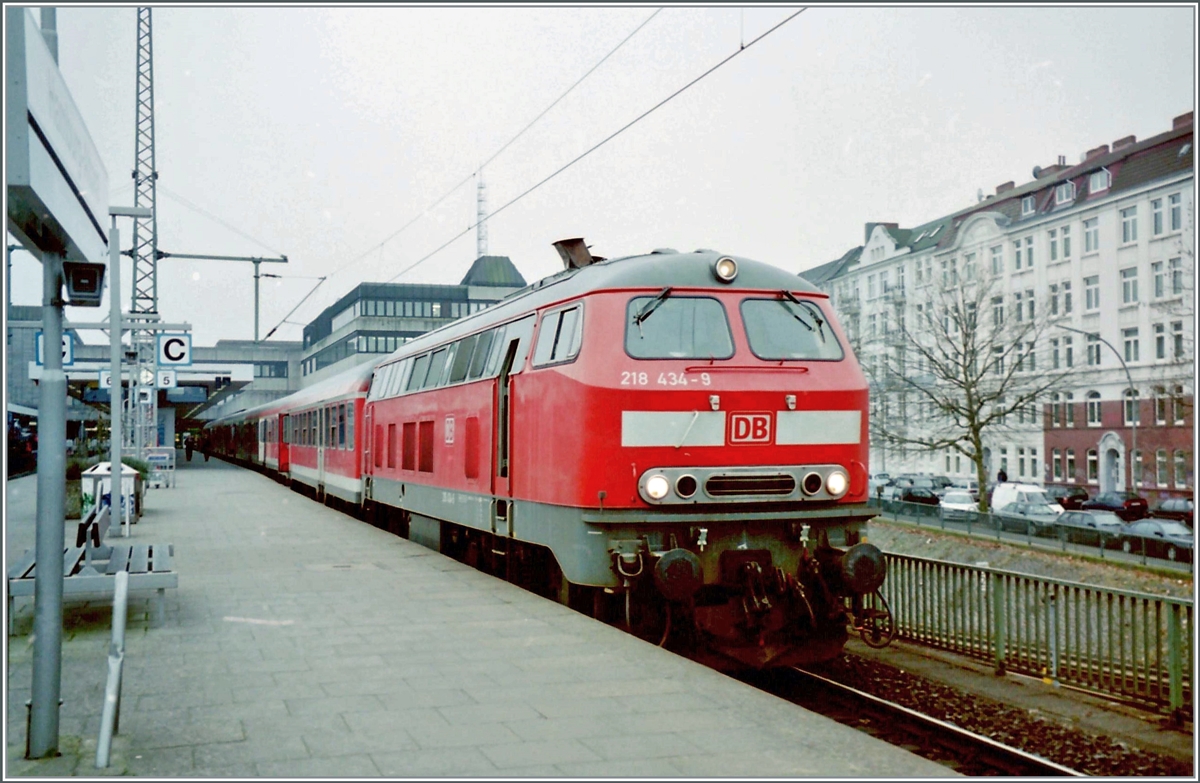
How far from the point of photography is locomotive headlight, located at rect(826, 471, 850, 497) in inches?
391

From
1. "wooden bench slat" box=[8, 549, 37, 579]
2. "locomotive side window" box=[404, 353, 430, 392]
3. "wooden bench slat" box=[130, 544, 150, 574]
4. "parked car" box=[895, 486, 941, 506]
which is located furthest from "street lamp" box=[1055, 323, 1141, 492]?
"wooden bench slat" box=[8, 549, 37, 579]

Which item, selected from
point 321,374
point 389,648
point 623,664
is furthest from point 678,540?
point 321,374

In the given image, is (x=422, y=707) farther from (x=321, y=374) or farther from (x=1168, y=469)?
(x=321, y=374)

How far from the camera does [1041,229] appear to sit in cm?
3828

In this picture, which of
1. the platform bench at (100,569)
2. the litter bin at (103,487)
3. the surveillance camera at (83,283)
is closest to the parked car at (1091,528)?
the litter bin at (103,487)

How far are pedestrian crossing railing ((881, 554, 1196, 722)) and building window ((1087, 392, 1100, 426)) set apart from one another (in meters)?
26.2

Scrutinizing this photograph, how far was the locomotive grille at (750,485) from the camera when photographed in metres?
9.53

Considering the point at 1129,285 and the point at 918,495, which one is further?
the point at 918,495

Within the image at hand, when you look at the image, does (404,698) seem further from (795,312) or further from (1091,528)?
(1091,528)

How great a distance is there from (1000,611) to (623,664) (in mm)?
4629

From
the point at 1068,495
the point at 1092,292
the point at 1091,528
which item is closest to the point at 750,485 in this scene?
the point at 1091,528

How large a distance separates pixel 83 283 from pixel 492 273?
202 ft

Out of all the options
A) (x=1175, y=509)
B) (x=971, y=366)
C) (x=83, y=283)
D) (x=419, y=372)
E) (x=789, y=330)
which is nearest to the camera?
(x=83, y=283)

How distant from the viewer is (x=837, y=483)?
9977mm
